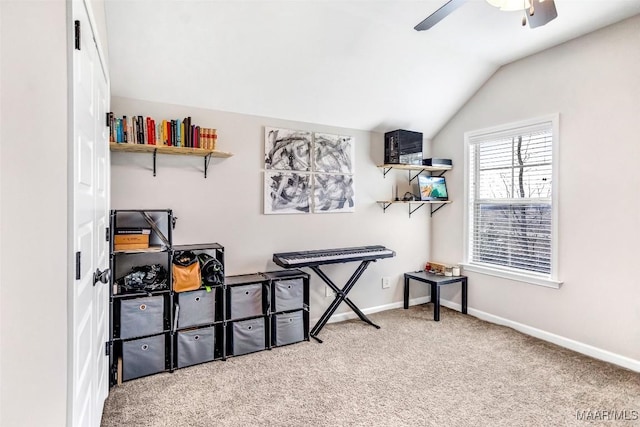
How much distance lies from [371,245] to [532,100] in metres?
2.21

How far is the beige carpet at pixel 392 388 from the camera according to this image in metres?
2.11

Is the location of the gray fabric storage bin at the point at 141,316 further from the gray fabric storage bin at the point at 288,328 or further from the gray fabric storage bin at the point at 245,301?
the gray fabric storage bin at the point at 288,328

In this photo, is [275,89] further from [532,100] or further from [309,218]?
[532,100]

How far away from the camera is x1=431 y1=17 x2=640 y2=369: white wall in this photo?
2.73 metres

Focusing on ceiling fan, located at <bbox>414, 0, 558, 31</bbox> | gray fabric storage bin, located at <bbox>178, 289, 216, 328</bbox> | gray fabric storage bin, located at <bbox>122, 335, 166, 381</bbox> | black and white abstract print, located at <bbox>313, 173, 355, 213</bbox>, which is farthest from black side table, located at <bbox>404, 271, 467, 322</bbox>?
gray fabric storage bin, located at <bbox>122, 335, 166, 381</bbox>

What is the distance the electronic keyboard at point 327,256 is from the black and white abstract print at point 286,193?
46cm

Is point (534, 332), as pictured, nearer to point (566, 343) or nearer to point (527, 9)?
point (566, 343)

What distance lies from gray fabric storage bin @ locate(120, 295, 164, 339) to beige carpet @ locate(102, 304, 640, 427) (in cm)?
35

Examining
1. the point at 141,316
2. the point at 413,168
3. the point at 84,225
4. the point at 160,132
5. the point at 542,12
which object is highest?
the point at 542,12

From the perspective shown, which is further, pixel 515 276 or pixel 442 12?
pixel 515 276

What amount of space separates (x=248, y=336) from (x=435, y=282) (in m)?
2.07

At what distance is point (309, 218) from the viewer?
12.0 ft

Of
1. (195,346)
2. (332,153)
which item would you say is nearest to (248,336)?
(195,346)

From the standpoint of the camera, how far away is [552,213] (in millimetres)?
3234
